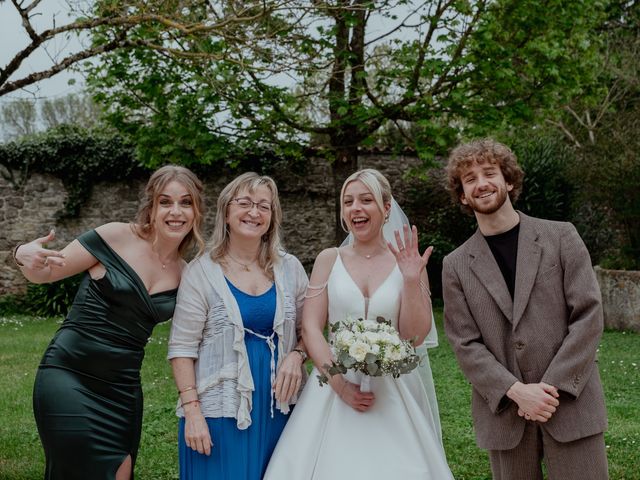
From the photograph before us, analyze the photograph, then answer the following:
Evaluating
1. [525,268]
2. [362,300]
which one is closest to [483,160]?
[525,268]

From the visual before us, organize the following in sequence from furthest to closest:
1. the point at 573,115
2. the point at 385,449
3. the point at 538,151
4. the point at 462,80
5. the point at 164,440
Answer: the point at 573,115
the point at 538,151
the point at 462,80
the point at 164,440
the point at 385,449

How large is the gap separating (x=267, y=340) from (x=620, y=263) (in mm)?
10528

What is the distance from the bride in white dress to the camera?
320cm

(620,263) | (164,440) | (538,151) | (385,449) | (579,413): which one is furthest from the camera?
(538,151)

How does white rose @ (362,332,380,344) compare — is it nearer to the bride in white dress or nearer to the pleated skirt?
the bride in white dress

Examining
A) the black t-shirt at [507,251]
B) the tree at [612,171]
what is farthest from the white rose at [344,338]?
the tree at [612,171]

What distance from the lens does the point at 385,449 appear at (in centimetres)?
323

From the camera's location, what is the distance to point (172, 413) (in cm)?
678

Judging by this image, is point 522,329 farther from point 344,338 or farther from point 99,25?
point 99,25

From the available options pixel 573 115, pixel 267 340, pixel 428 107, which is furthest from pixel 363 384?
pixel 573 115

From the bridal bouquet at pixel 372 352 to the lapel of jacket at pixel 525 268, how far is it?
1.75 ft

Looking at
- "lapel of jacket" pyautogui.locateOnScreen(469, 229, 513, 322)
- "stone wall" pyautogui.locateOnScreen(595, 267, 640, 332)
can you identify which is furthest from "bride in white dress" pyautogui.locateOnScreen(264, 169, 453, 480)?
"stone wall" pyautogui.locateOnScreen(595, 267, 640, 332)

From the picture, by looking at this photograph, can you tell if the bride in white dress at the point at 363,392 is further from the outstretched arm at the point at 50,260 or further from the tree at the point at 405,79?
the tree at the point at 405,79

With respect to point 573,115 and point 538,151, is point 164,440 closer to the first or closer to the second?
point 538,151
